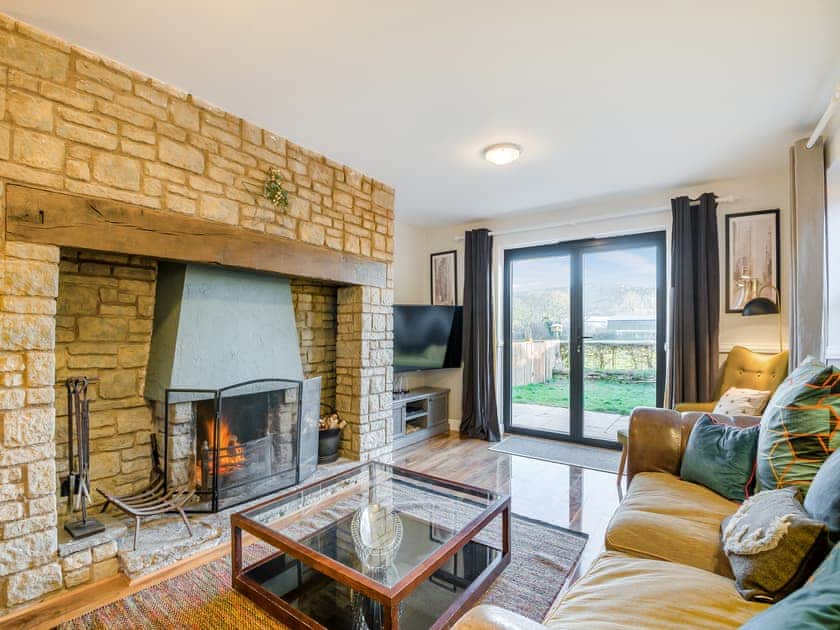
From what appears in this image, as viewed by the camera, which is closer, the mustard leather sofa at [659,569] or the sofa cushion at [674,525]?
the mustard leather sofa at [659,569]

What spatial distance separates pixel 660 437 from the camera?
2.11m

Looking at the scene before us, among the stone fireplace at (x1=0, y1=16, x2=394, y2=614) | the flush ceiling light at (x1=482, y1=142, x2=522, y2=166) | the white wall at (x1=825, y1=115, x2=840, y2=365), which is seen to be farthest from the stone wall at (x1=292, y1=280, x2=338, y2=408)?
the white wall at (x1=825, y1=115, x2=840, y2=365)

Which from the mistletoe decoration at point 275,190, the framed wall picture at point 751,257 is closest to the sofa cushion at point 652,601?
the mistletoe decoration at point 275,190

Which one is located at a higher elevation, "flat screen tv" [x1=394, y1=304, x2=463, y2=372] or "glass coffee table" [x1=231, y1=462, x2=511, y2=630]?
"flat screen tv" [x1=394, y1=304, x2=463, y2=372]

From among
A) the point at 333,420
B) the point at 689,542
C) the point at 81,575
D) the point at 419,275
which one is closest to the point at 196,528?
the point at 81,575

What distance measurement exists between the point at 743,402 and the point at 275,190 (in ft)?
10.8

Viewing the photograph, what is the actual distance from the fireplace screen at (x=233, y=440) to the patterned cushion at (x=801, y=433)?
8.31 ft

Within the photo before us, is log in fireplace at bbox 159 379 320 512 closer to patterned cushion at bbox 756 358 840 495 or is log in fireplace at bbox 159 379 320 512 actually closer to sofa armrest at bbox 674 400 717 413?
patterned cushion at bbox 756 358 840 495

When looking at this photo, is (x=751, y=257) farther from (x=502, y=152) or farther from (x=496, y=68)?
(x=496, y=68)

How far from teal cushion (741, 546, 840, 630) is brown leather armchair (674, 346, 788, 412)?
2.52 m

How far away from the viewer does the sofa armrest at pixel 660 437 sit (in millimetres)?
2061

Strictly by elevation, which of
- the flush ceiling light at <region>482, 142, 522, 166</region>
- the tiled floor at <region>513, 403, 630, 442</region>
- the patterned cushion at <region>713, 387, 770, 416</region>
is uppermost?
the flush ceiling light at <region>482, 142, 522, 166</region>

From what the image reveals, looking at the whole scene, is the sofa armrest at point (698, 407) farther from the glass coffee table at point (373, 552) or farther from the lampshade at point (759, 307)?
the glass coffee table at point (373, 552)

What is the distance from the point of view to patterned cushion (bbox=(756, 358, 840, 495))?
1404mm
